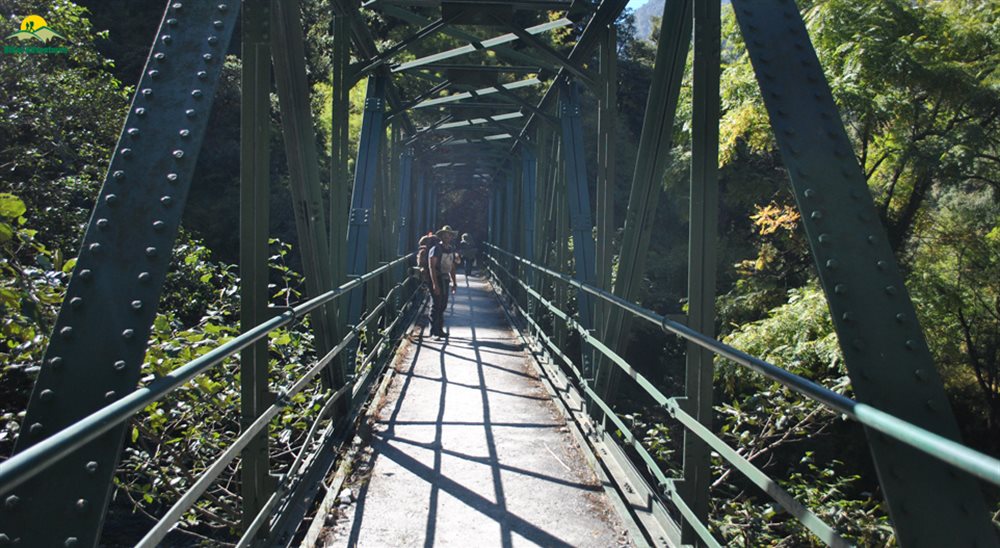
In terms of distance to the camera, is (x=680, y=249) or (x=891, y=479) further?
(x=680, y=249)

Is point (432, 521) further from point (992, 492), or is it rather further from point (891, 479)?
point (992, 492)

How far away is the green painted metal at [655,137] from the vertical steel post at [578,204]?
2.34 m

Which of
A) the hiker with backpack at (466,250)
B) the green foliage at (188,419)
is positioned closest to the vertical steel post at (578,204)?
the green foliage at (188,419)

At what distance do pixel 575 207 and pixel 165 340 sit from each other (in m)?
5.12

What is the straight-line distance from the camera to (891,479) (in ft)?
6.88

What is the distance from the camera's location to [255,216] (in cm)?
381

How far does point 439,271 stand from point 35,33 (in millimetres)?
6214

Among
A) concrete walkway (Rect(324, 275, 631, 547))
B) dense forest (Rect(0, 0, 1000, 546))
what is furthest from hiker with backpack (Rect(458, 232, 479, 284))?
concrete walkway (Rect(324, 275, 631, 547))

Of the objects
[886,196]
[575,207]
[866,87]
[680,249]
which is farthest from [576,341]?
[575,207]

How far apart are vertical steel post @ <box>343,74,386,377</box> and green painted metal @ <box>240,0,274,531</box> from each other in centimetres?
311

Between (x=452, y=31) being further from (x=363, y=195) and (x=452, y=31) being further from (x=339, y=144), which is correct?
(x=339, y=144)

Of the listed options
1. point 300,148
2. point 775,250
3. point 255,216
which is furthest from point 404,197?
point 255,216

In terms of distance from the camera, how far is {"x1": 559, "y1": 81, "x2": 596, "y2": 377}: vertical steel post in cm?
795

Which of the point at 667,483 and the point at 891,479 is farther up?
the point at 891,479
